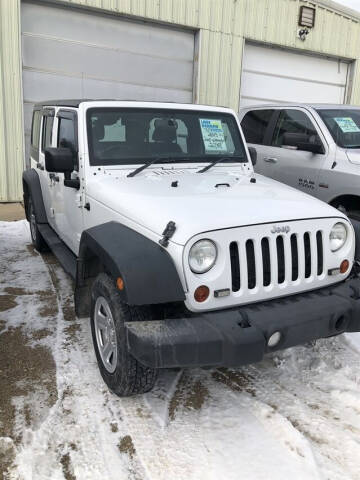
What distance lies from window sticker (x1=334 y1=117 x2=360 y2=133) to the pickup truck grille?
3.12 metres

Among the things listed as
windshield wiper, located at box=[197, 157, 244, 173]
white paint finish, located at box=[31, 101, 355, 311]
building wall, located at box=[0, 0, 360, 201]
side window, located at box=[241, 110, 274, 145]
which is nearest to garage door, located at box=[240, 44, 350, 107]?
building wall, located at box=[0, 0, 360, 201]

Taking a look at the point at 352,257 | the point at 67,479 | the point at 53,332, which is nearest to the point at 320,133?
the point at 352,257

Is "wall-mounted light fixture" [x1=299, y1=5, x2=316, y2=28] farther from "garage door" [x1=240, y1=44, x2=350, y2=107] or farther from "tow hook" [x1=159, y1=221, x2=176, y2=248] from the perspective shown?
"tow hook" [x1=159, y1=221, x2=176, y2=248]

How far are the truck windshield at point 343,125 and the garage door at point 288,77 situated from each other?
18.1ft

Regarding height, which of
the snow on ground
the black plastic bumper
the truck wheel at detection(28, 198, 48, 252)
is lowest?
the snow on ground

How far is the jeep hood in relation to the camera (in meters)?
2.60

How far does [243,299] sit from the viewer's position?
2559 millimetres

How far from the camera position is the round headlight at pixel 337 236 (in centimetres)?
294

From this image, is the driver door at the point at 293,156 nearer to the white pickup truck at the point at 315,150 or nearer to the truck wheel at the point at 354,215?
the white pickup truck at the point at 315,150

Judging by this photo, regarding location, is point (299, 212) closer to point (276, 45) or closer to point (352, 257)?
point (352, 257)

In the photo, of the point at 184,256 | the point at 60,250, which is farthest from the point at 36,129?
the point at 184,256

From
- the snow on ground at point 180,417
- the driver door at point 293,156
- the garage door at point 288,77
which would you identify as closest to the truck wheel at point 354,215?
the driver door at point 293,156

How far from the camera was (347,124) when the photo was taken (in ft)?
18.2

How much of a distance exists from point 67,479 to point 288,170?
4602 mm
